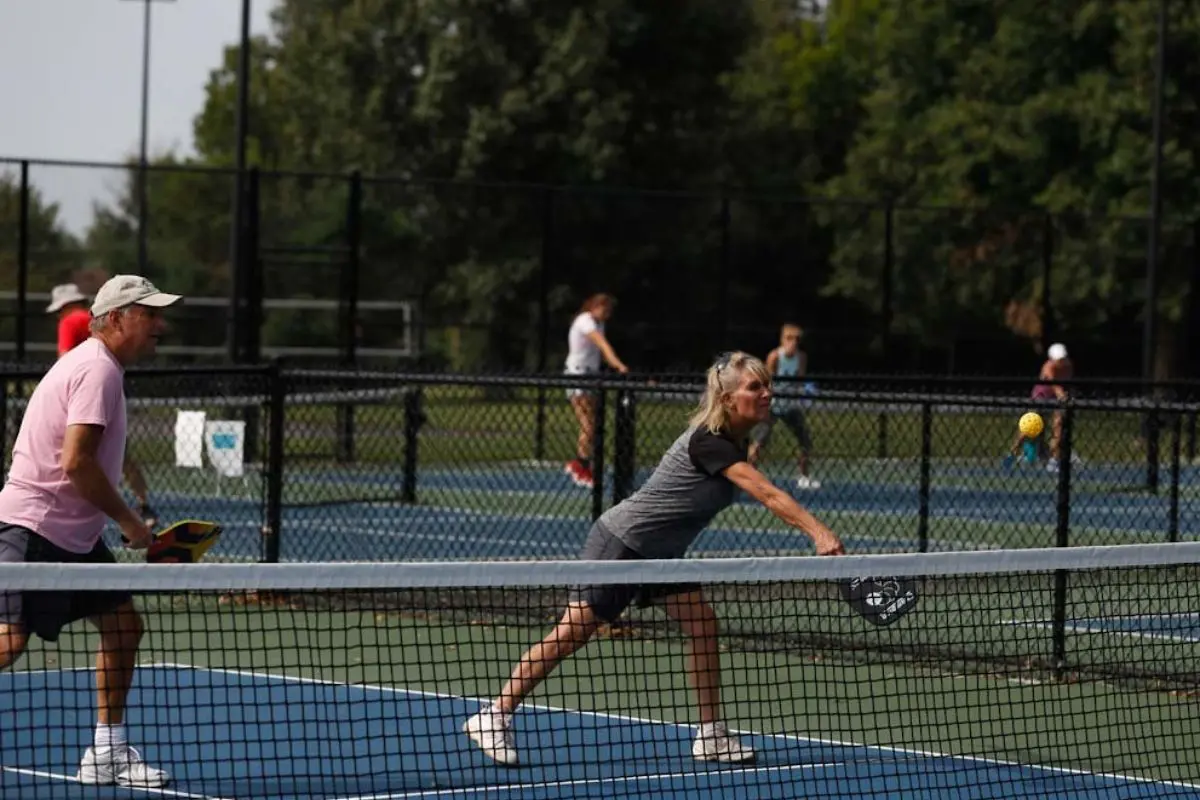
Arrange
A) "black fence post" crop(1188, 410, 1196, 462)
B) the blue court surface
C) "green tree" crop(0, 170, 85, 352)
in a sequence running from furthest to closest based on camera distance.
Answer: "green tree" crop(0, 170, 85, 352) < "black fence post" crop(1188, 410, 1196, 462) < the blue court surface

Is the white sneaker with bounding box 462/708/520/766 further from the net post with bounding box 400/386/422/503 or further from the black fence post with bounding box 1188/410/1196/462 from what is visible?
the net post with bounding box 400/386/422/503

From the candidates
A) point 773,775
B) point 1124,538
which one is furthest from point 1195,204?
point 773,775

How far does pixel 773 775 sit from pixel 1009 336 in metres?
26.2

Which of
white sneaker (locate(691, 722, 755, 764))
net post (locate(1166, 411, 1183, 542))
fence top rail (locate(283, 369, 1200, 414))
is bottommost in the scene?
white sneaker (locate(691, 722, 755, 764))

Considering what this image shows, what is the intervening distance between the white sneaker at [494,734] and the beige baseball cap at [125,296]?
1.83 m

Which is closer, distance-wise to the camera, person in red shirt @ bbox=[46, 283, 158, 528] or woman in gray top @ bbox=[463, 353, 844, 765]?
woman in gray top @ bbox=[463, 353, 844, 765]

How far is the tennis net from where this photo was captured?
683cm

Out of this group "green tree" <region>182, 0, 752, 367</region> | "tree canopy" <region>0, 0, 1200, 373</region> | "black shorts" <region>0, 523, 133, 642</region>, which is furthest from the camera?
"green tree" <region>182, 0, 752, 367</region>

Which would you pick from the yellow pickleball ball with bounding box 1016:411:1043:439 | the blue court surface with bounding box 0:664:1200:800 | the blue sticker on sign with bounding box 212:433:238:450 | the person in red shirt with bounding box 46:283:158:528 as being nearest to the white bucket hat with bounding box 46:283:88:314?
the person in red shirt with bounding box 46:283:158:528

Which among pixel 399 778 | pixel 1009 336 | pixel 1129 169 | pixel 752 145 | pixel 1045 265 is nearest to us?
pixel 399 778

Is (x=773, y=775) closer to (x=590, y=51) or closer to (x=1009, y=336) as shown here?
(x=1009, y=336)

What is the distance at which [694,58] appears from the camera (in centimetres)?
4597

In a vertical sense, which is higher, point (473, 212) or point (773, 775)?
point (473, 212)

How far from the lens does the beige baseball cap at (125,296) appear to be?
7.36 m
